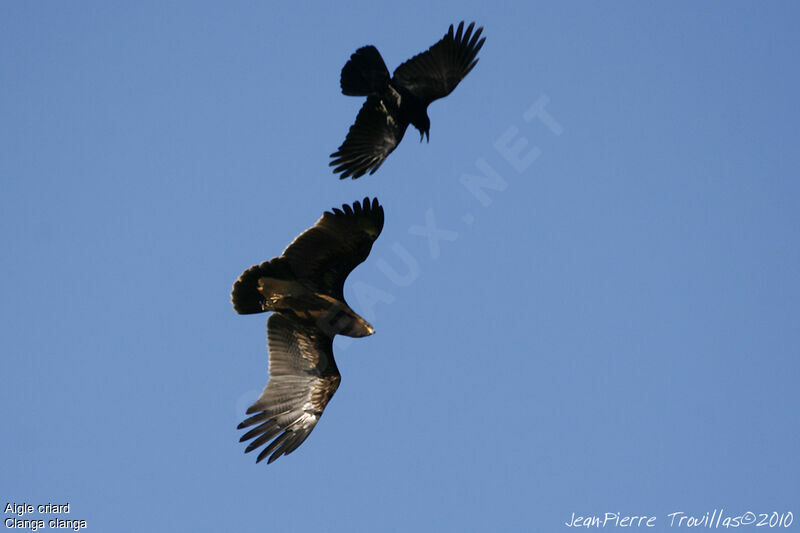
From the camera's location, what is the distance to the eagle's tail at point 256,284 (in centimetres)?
1129

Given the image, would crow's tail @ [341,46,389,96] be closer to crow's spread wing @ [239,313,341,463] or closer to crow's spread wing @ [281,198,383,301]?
crow's spread wing @ [281,198,383,301]

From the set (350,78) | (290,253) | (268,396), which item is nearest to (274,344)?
(268,396)

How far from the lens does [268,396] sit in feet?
39.5

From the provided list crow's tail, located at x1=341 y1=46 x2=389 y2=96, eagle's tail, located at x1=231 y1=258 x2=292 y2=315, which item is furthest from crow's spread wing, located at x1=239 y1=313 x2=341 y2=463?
crow's tail, located at x1=341 y1=46 x2=389 y2=96

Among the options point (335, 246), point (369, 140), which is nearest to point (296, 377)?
point (335, 246)

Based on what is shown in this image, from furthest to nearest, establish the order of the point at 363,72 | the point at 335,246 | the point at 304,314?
the point at 363,72 < the point at 304,314 < the point at 335,246

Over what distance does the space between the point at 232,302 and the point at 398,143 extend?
115 inches

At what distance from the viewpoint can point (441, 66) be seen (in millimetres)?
13031

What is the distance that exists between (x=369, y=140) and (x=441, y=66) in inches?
52.0

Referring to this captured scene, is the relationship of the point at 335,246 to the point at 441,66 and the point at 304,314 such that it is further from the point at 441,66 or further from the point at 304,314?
the point at 441,66

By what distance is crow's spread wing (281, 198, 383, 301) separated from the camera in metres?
10.9

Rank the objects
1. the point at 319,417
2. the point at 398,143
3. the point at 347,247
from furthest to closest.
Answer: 1. the point at 398,143
2. the point at 319,417
3. the point at 347,247

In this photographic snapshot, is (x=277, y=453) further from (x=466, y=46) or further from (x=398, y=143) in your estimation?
(x=466, y=46)

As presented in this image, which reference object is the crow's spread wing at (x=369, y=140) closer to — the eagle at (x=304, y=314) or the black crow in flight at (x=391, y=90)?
the black crow in flight at (x=391, y=90)
